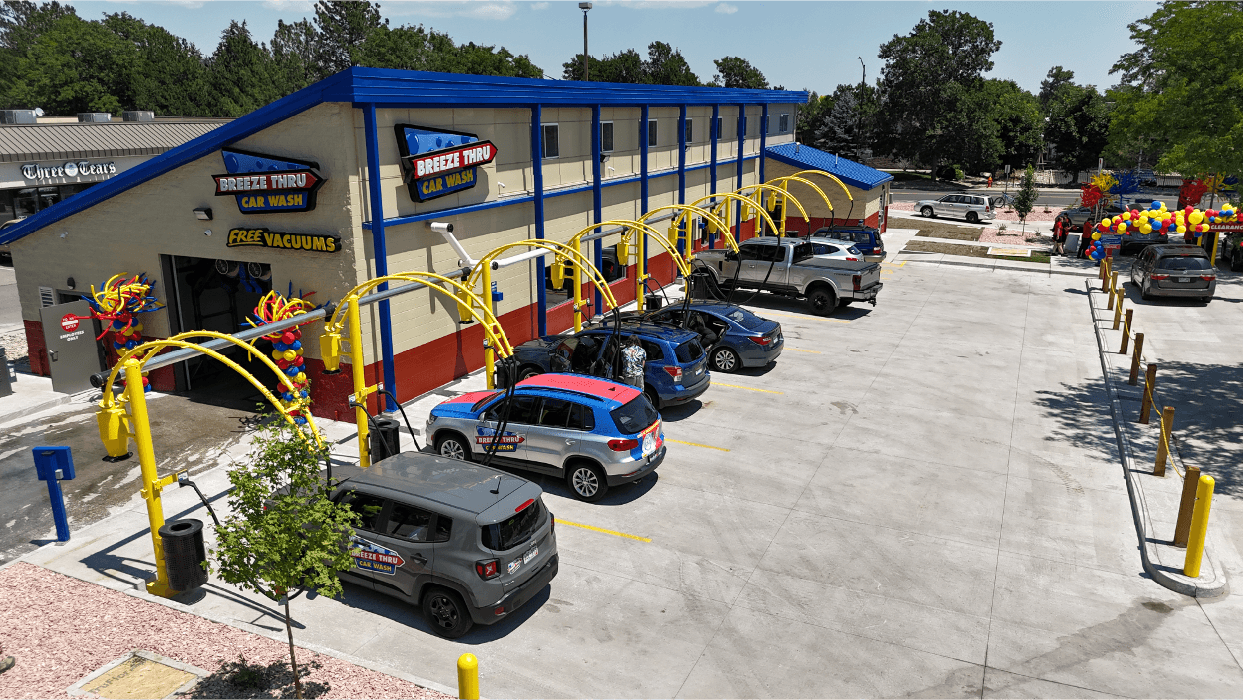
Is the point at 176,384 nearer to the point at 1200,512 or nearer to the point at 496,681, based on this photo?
the point at 496,681

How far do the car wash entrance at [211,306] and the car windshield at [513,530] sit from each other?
985 cm

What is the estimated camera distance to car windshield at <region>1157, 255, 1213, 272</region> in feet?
86.4

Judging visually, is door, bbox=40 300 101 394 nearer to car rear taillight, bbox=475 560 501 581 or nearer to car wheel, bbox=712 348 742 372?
car rear taillight, bbox=475 560 501 581

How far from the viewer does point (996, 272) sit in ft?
109

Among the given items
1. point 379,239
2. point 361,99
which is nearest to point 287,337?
point 379,239

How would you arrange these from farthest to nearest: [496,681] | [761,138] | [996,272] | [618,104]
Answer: [761,138] < [996,272] < [618,104] < [496,681]

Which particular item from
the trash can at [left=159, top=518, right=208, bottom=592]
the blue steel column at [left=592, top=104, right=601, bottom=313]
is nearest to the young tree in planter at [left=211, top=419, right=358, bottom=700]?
the trash can at [left=159, top=518, right=208, bottom=592]

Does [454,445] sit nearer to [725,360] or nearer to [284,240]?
[284,240]

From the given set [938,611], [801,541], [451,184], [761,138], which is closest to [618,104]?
[451,184]

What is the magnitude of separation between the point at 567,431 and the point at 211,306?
35.0 ft

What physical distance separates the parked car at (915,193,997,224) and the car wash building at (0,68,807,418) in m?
32.0

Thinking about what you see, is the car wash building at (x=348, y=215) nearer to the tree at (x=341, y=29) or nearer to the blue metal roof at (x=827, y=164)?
the blue metal roof at (x=827, y=164)

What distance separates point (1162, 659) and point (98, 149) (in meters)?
43.9

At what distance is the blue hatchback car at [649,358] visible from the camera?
16094 mm
